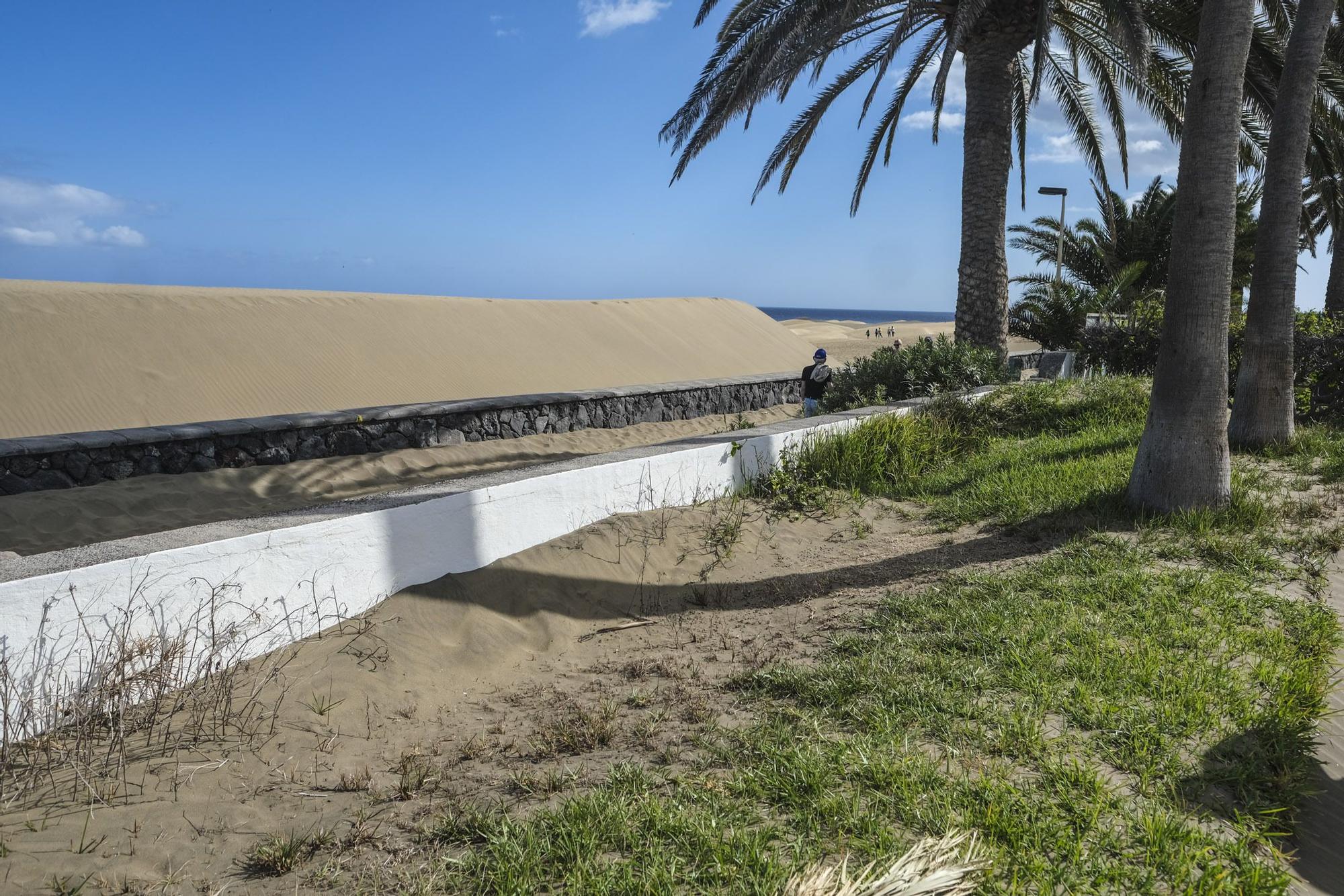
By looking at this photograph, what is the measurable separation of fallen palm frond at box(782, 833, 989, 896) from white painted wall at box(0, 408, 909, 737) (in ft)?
7.45

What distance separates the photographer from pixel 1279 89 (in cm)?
725

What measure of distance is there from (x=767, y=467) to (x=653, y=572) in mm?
1790

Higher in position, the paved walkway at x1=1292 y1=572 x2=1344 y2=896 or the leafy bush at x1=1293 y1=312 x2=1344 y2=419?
the leafy bush at x1=1293 y1=312 x2=1344 y2=419

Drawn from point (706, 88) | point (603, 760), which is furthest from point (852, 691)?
point (706, 88)

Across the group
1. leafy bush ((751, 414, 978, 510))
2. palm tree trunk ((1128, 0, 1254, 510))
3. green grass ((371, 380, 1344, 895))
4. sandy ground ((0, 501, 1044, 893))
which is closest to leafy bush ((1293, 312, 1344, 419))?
leafy bush ((751, 414, 978, 510))

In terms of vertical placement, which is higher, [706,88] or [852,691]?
[706,88]

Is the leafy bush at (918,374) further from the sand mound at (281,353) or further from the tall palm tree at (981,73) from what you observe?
the sand mound at (281,353)

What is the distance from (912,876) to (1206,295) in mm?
4754

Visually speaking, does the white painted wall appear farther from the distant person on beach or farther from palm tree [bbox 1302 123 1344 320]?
palm tree [bbox 1302 123 1344 320]

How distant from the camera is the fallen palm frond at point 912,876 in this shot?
6.40 ft

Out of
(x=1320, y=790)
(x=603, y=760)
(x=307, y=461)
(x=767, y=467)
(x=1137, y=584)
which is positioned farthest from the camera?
(x=307, y=461)

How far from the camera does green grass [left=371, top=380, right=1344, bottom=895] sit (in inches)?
85.1

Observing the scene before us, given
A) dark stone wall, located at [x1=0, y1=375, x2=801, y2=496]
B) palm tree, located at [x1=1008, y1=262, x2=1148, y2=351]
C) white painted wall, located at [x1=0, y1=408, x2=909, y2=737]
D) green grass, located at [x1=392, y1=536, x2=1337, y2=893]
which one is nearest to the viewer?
green grass, located at [x1=392, y1=536, x2=1337, y2=893]

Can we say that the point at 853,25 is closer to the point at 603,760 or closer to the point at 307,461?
the point at 307,461
